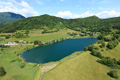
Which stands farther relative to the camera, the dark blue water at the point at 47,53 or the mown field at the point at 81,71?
the dark blue water at the point at 47,53

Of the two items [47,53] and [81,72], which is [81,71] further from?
[47,53]

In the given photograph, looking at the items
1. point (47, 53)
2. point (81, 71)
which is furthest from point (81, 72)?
point (47, 53)

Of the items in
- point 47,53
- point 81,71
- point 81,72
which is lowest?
point 81,72

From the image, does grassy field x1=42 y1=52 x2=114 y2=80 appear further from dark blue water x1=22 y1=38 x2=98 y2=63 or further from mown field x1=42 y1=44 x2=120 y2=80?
dark blue water x1=22 y1=38 x2=98 y2=63

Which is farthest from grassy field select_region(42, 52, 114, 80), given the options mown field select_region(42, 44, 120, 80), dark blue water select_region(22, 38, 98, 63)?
dark blue water select_region(22, 38, 98, 63)

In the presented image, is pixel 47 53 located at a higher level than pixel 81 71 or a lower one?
higher

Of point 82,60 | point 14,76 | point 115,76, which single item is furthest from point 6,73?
point 115,76

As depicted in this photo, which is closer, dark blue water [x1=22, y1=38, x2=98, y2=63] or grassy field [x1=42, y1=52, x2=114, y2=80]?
grassy field [x1=42, y1=52, x2=114, y2=80]

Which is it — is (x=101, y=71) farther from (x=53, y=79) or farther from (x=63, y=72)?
(x=53, y=79)

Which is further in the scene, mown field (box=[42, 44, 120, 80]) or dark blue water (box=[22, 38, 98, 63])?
dark blue water (box=[22, 38, 98, 63])

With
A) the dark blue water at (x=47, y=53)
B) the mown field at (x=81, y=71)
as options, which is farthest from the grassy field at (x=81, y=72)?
the dark blue water at (x=47, y=53)

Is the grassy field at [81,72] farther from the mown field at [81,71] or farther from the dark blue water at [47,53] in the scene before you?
the dark blue water at [47,53]

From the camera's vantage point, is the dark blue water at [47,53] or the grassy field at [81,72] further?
the dark blue water at [47,53]
